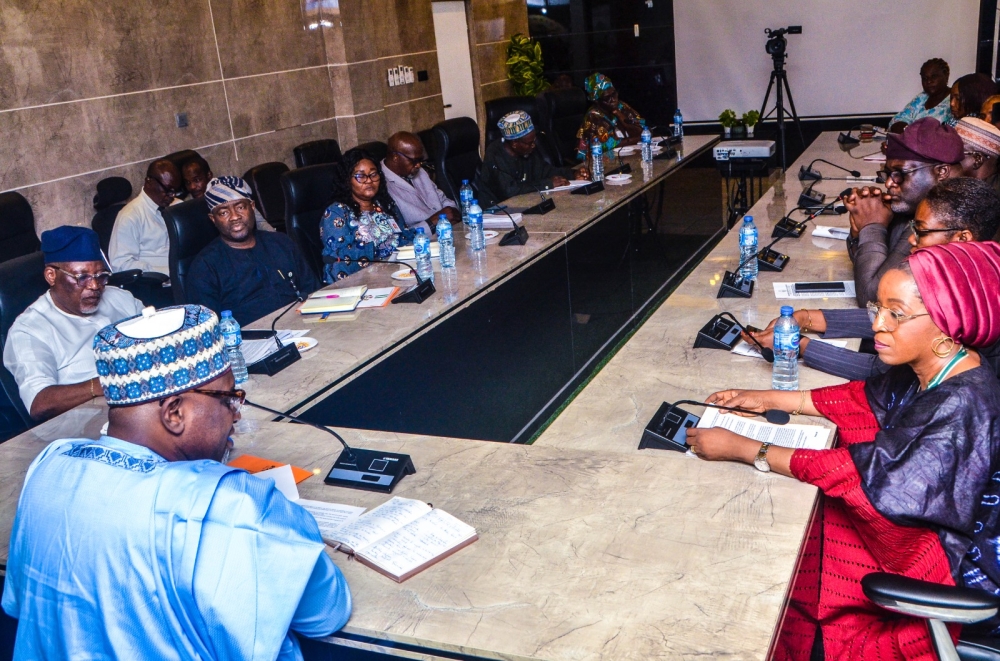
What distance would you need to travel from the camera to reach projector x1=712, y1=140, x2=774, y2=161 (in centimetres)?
618

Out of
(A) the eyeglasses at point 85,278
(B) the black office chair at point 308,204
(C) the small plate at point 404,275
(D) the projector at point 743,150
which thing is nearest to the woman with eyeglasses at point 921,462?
(C) the small plate at point 404,275

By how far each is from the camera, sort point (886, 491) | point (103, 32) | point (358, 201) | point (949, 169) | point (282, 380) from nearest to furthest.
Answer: point (886, 491)
point (282, 380)
point (949, 169)
point (358, 201)
point (103, 32)

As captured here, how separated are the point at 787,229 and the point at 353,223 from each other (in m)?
1.94

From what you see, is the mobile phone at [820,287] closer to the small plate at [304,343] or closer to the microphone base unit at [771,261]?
the microphone base unit at [771,261]

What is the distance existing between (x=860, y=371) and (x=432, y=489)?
1179mm

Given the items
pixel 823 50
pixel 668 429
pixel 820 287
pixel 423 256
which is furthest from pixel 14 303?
pixel 823 50

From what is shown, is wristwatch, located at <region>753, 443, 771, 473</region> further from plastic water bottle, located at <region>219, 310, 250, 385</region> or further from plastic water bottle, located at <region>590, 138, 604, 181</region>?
plastic water bottle, located at <region>590, 138, 604, 181</region>

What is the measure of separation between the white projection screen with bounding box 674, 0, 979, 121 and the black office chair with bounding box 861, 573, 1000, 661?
8.78 meters

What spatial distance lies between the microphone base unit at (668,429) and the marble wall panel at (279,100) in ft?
15.9

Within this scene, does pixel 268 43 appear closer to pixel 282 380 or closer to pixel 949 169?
pixel 282 380

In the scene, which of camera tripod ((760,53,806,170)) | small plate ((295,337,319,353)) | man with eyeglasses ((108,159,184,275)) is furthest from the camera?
camera tripod ((760,53,806,170))

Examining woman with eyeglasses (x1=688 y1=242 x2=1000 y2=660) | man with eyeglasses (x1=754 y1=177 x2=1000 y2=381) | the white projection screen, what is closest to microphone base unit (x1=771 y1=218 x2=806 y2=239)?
man with eyeglasses (x1=754 y1=177 x2=1000 y2=381)

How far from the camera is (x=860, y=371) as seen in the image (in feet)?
7.34

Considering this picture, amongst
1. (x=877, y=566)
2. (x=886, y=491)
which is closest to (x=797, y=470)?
(x=886, y=491)
